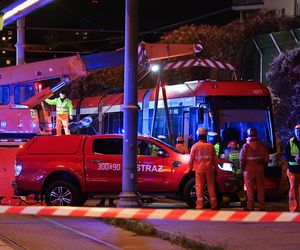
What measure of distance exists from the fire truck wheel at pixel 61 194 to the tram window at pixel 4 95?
26.0ft

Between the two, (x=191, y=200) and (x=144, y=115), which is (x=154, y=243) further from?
(x=144, y=115)

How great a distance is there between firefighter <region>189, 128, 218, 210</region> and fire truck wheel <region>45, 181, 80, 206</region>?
2761 mm

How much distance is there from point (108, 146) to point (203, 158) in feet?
8.28

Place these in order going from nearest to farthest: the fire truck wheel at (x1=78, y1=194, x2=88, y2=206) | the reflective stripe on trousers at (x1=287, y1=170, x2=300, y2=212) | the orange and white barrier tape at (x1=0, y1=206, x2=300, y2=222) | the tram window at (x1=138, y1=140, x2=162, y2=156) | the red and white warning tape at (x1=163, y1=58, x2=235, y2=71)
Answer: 1. the orange and white barrier tape at (x1=0, y1=206, x2=300, y2=222)
2. the reflective stripe on trousers at (x1=287, y1=170, x2=300, y2=212)
3. the fire truck wheel at (x1=78, y1=194, x2=88, y2=206)
4. the tram window at (x1=138, y1=140, x2=162, y2=156)
5. the red and white warning tape at (x1=163, y1=58, x2=235, y2=71)

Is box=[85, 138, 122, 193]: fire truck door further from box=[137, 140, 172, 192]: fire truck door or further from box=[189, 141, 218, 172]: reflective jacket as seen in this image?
box=[189, 141, 218, 172]: reflective jacket

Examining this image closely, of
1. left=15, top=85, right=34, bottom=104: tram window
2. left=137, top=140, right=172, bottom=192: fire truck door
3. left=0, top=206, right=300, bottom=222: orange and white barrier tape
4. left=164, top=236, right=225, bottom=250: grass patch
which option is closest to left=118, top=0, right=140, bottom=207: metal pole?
left=137, top=140, right=172, bottom=192: fire truck door

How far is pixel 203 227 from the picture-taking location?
34.6ft

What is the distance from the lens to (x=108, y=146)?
14422mm

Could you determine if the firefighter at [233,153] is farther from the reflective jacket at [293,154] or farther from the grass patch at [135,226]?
the grass patch at [135,226]

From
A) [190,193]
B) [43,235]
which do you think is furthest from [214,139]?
[43,235]

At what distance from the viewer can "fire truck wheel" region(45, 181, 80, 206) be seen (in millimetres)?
13719

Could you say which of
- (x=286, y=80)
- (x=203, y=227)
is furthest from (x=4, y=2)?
(x=203, y=227)

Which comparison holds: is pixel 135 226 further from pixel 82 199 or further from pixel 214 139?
pixel 214 139

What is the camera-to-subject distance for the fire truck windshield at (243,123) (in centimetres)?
1661
